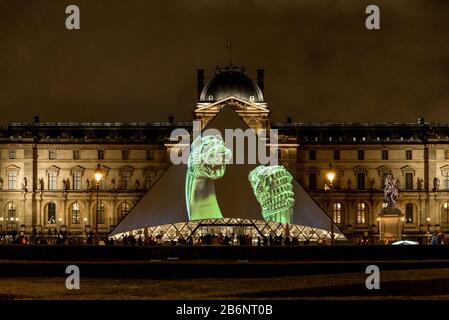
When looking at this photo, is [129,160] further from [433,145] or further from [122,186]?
[433,145]

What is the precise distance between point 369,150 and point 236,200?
158ft

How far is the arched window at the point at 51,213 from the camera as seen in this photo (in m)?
92.8

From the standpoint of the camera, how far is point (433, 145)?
9338 centimetres

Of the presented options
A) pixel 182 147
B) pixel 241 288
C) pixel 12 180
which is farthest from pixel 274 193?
pixel 12 180

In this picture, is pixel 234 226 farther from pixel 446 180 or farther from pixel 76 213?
pixel 446 180

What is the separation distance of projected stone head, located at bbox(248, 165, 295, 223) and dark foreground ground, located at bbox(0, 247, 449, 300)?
14.4 metres

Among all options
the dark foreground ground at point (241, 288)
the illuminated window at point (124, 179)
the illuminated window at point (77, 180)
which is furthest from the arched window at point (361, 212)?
the dark foreground ground at point (241, 288)

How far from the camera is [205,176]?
4831cm

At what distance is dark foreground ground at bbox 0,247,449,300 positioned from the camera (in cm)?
2241

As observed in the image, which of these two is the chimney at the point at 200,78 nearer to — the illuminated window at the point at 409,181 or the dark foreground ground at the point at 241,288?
the illuminated window at the point at 409,181

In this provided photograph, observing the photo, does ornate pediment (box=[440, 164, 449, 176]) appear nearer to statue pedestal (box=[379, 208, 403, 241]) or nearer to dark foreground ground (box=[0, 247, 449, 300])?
statue pedestal (box=[379, 208, 403, 241])

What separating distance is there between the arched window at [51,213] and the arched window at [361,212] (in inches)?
1008

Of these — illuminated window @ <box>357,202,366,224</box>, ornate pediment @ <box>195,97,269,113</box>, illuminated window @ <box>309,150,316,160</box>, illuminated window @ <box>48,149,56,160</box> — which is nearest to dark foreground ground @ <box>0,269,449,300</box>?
ornate pediment @ <box>195,97,269,113</box>
